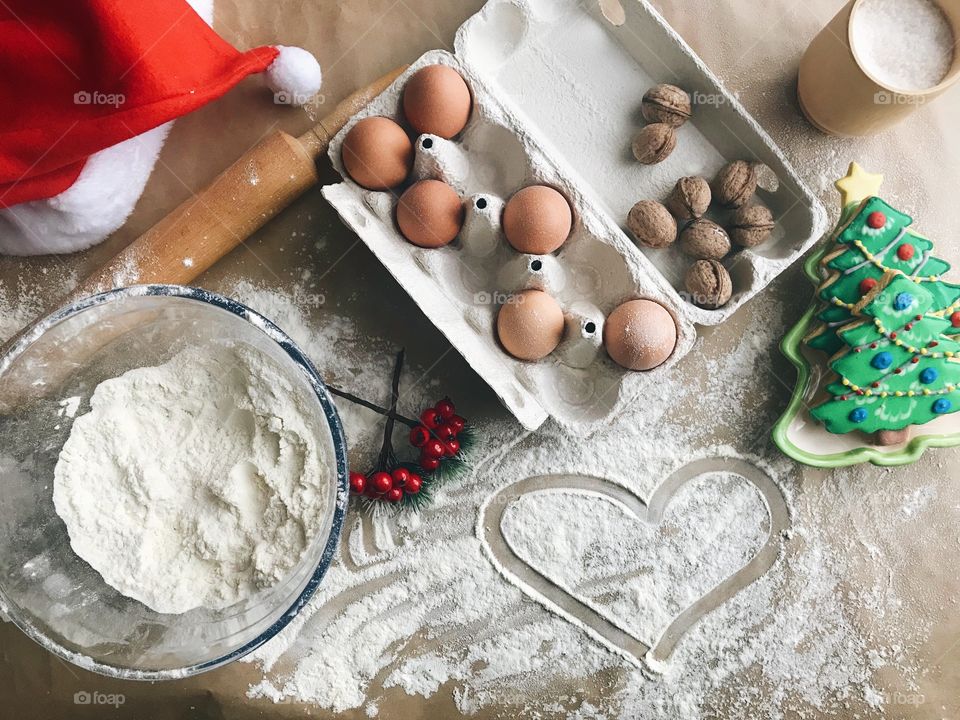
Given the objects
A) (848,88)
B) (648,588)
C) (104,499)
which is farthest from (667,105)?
(104,499)

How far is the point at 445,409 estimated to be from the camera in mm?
1276

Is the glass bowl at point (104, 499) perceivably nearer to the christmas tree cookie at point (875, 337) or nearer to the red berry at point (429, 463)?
the red berry at point (429, 463)

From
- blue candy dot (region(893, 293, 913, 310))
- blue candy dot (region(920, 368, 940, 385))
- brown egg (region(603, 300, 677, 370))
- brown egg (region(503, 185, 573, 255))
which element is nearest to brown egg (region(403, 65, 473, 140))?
brown egg (region(503, 185, 573, 255))

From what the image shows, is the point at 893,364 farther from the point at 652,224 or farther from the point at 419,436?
the point at 419,436

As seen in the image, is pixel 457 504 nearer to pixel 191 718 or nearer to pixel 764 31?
pixel 191 718

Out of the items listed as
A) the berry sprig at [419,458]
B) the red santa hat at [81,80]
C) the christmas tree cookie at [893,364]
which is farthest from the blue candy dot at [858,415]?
the red santa hat at [81,80]

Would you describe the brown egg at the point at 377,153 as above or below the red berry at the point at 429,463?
above

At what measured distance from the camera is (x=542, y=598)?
1.35 m

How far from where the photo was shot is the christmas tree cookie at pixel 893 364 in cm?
125

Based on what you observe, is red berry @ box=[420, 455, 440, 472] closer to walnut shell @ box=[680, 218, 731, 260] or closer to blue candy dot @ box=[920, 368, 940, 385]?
walnut shell @ box=[680, 218, 731, 260]

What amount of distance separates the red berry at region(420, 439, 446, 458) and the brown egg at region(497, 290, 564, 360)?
0.66 feet

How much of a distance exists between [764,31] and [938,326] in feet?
2.10

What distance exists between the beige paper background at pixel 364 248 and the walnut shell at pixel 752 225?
0.47ft

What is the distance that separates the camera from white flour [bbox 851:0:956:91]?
1.26m
